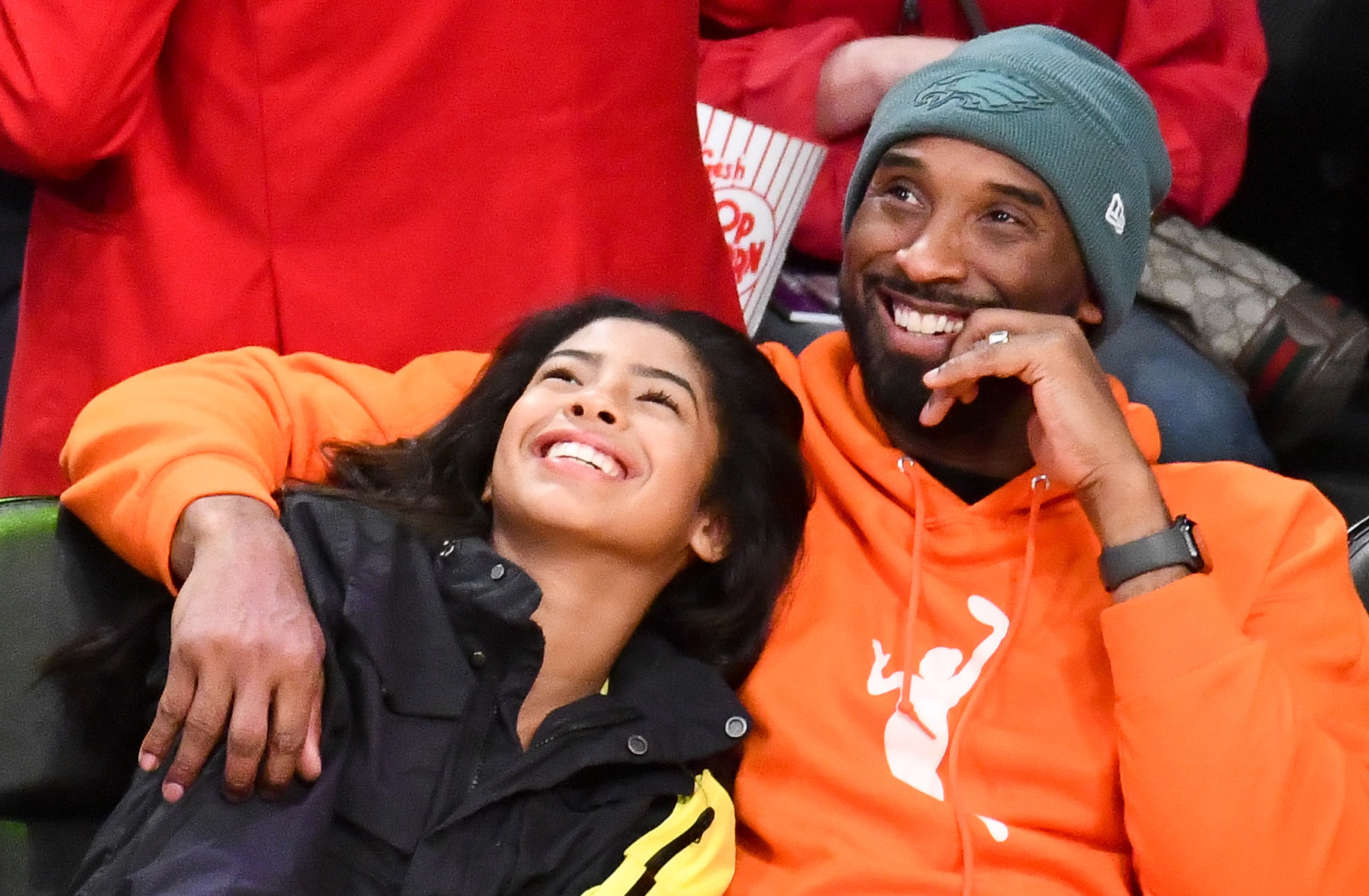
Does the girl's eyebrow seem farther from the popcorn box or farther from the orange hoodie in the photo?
the popcorn box

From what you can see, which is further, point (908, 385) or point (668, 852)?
point (908, 385)

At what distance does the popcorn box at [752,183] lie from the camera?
1946mm

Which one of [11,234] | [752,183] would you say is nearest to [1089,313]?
[752,183]

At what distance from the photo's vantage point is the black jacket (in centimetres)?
109

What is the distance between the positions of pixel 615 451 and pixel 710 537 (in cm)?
19

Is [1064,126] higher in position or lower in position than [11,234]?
higher

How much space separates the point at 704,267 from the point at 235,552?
2.52ft

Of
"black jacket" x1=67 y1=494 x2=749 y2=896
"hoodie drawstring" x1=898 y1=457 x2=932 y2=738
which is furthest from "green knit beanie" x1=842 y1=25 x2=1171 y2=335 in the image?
"black jacket" x1=67 y1=494 x2=749 y2=896

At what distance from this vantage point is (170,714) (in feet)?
3.64

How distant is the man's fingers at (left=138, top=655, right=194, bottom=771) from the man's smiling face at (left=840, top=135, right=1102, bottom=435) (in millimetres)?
782

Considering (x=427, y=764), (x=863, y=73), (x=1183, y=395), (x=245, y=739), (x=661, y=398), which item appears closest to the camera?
(x=245, y=739)

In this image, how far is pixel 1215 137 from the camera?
2.15 metres

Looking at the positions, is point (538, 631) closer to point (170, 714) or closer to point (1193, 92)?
point (170, 714)

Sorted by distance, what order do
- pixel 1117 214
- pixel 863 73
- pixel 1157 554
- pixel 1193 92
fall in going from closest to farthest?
1. pixel 1157 554
2. pixel 1117 214
3. pixel 863 73
4. pixel 1193 92
